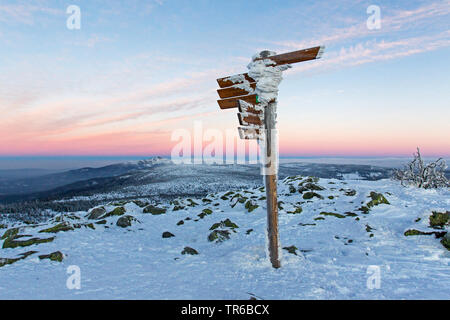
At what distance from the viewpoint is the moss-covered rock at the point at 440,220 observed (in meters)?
8.85

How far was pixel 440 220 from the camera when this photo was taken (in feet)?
29.5

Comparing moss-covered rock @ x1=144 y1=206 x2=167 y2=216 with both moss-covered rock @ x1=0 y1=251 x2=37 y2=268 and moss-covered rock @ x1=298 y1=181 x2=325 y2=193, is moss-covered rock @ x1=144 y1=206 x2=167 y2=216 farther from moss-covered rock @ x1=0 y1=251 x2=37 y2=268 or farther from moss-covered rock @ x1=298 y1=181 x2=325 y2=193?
moss-covered rock @ x1=298 y1=181 x2=325 y2=193

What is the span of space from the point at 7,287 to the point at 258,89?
7.61 metres

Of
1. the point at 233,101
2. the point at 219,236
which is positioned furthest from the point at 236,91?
the point at 219,236

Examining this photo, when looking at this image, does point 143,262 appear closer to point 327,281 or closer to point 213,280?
point 213,280

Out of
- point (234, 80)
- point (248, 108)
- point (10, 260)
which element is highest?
point (234, 80)

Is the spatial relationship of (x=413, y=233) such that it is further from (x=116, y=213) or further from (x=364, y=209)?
(x=116, y=213)

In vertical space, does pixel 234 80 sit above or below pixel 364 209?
above

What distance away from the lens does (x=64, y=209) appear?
51656 millimetres

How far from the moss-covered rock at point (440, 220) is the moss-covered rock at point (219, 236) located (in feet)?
26.2

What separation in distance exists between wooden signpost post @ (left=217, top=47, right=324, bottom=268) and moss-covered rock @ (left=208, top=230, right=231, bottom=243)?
367 cm

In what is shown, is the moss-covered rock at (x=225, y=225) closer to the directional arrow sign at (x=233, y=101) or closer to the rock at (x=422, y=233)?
the directional arrow sign at (x=233, y=101)

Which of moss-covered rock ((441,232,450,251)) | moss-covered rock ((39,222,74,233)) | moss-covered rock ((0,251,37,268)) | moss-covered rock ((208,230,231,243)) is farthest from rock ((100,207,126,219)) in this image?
moss-covered rock ((441,232,450,251))

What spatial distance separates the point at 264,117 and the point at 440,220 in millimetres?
8466
